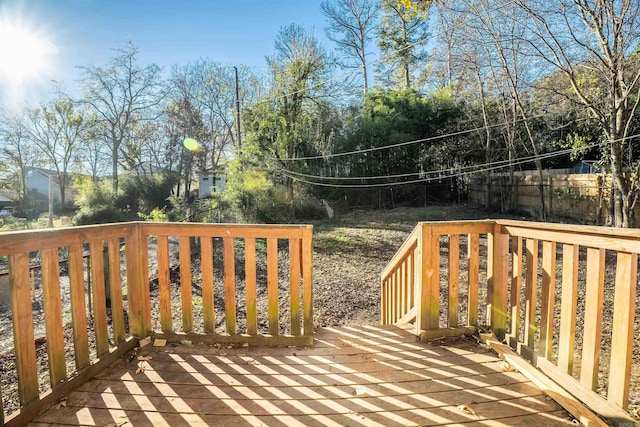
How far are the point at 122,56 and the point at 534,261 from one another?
2103 cm

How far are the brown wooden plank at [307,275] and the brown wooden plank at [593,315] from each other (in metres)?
Answer: 1.42

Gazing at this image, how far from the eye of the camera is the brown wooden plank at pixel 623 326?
50.6 inches

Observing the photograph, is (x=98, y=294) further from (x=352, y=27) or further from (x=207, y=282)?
(x=352, y=27)

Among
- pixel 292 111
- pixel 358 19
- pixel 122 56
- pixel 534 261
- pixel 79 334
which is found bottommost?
pixel 79 334

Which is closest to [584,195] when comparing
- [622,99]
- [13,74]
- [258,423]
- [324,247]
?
[622,99]

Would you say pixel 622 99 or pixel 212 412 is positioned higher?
pixel 622 99

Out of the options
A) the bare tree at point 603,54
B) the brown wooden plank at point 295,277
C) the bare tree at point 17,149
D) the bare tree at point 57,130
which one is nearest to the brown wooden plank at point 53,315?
the brown wooden plank at point 295,277

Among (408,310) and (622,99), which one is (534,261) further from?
(622,99)

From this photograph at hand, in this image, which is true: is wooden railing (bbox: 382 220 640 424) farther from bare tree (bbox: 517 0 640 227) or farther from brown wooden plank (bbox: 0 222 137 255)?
bare tree (bbox: 517 0 640 227)

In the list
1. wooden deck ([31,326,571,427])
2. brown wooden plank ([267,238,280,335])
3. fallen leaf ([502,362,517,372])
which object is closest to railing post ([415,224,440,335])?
wooden deck ([31,326,571,427])

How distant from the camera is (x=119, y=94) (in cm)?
1794

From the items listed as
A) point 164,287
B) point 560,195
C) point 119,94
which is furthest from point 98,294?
point 119,94

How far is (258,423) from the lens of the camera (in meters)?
1.42

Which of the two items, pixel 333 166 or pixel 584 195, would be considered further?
pixel 333 166
